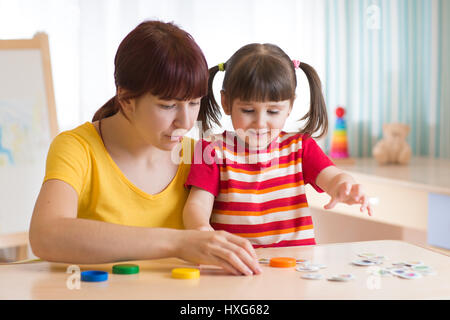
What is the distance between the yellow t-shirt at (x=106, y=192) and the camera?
112 centimetres

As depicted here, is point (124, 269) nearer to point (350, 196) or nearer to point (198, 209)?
point (198, 209)

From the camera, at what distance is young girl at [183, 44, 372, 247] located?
1195mm

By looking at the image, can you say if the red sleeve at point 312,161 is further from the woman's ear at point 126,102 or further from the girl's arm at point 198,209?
the woman's ear at point 126,102

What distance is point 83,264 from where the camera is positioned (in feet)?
3.17

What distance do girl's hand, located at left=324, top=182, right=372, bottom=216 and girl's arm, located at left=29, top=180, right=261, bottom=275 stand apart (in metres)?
0.25

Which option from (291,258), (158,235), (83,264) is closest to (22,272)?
(83,264)

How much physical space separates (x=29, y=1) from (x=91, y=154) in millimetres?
1428

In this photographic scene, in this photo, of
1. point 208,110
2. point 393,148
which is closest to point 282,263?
point 208,110

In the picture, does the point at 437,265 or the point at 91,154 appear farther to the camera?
the point at 91,154

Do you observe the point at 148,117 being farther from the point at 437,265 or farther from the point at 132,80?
the point at 437,265

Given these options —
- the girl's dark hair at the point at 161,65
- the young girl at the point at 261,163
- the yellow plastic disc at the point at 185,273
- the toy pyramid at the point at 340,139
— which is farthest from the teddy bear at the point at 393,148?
the yellow plastic disc at the point at 185,273

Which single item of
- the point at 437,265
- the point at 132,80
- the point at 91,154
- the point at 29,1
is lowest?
the point at 437,265

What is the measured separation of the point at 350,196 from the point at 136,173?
40 centimetres
